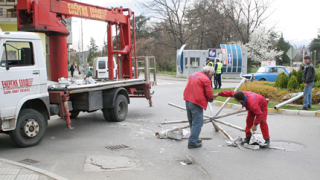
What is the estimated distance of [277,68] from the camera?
2188cm

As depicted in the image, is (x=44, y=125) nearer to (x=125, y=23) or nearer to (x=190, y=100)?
(x=190, y=100)

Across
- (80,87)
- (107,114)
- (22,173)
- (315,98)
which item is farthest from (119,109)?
(315,98)

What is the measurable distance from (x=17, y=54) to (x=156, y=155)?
361 cm

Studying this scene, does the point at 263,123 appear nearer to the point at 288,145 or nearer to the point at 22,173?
the point at 288,145

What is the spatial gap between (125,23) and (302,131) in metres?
7.18

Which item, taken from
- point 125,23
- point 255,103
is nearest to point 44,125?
point 255,103

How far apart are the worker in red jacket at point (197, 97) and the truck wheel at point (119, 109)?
323 centimetres

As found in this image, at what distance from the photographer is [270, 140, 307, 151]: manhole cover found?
6.33m

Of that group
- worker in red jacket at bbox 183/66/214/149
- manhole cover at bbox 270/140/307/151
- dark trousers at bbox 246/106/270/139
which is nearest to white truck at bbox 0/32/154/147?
worker in red jacket at bbox 183/66/214/149

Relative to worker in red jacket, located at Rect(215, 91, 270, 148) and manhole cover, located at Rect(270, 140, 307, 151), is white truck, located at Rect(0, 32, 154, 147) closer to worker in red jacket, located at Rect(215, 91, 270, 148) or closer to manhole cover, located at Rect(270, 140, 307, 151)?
worker in red jacket, located at Rect(215, 91, 270, 148)

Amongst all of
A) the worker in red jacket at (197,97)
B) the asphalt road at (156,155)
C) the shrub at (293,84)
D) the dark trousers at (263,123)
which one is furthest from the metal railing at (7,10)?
the dark trousers at (263,123)

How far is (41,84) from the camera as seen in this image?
6.70 m

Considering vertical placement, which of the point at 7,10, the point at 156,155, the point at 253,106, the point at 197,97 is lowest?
the point at 156,155

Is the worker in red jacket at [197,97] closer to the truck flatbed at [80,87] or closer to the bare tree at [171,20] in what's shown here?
the truck flatbed at [80,87]
